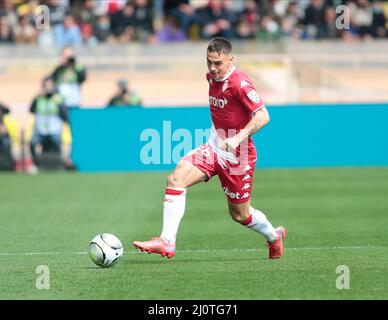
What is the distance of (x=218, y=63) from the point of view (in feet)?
33.0

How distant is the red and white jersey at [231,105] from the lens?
10.1 m

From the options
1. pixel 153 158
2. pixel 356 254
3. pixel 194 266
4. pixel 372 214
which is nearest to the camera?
pixel 194 266

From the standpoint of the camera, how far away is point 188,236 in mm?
12656

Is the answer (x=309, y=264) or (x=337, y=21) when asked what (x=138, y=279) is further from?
(x=337, y=21)

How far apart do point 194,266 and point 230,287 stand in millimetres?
1330

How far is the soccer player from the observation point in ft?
33.0

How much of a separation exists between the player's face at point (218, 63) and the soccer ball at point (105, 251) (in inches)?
72.1

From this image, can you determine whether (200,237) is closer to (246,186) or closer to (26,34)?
(246,186)

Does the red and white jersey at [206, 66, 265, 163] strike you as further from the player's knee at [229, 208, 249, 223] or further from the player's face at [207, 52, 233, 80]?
the player's knee at [229, 208, 249, 223]

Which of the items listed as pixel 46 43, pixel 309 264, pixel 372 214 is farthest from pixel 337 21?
pixel 309 264

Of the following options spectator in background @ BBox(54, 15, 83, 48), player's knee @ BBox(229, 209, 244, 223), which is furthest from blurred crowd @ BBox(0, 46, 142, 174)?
player's knee @ BBox(229, 209, 244, 223)

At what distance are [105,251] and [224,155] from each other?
147 centimetres

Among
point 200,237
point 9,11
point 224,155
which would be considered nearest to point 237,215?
point 224,155

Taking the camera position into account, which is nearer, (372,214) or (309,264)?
(309,264)
